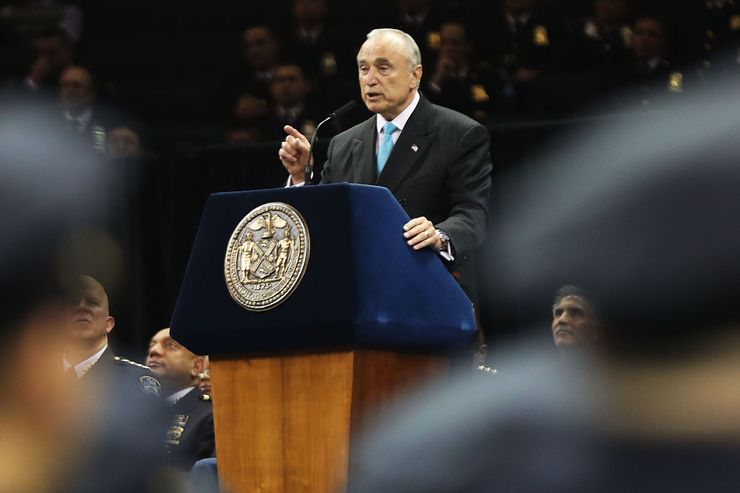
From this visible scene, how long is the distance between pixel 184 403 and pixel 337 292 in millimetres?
1983

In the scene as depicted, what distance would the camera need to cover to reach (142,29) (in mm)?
7770

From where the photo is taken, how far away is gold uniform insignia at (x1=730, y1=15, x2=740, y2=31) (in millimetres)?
5243

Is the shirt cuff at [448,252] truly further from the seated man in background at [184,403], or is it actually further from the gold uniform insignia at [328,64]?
the gold uniform insignia at [328,64]

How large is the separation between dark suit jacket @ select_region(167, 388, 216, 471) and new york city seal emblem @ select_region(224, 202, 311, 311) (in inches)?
60.9

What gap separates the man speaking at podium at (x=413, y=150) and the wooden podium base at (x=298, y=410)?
356 mm

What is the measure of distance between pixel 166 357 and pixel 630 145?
1.76 meters

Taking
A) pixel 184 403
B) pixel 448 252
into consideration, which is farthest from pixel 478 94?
pixel 448 252

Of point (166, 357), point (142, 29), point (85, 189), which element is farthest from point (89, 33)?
point (166, 357)

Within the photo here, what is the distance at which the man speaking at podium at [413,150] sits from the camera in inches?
108

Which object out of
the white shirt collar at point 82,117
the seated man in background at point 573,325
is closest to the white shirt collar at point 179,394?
the seated man in background at point 573,325

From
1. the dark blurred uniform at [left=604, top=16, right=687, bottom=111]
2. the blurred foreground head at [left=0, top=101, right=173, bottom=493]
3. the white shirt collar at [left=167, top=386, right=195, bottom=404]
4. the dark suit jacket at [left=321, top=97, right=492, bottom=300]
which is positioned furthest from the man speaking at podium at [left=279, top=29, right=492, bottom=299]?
the dark blurred uniform at [left=604, top=16, right=687, bottom=111]

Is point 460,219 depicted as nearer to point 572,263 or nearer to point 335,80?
point 572,263

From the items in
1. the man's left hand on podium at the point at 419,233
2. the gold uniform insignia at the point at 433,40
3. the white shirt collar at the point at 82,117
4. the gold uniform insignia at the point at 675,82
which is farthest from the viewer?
the white shirt collar at the point at 82,117

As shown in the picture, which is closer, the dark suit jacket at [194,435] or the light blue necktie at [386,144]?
the light blue necktie at [386,144]
